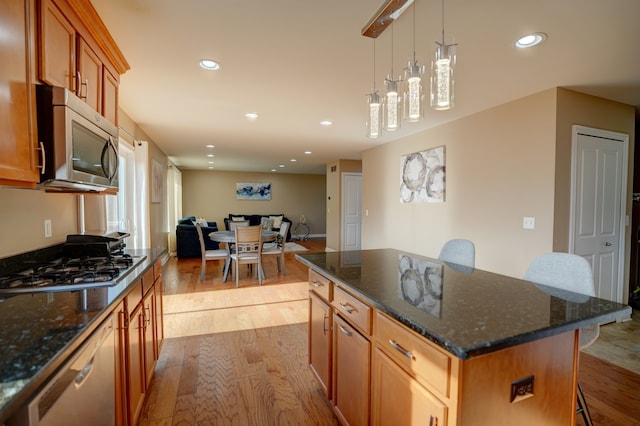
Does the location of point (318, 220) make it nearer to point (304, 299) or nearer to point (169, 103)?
point (304, 299)

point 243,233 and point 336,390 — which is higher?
point 243,233

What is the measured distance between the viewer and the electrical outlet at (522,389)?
978 mm

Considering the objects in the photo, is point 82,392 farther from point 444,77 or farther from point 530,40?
point 530,40

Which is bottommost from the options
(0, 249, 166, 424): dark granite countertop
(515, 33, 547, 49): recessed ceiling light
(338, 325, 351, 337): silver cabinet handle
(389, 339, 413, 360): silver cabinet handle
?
(338, 325, 351, 337): silver cabinet handle

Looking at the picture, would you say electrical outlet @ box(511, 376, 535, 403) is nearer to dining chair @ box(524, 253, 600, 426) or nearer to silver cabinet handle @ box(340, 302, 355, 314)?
dining chair @ box(524, 253, 600, 426)

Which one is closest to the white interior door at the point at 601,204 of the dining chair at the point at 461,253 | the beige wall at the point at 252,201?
the dining chair at the point at 461,253

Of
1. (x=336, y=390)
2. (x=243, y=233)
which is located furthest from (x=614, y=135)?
(x=243, y=233)

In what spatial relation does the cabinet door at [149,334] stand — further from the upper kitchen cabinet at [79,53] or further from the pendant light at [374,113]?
the pendant light at [374,113]

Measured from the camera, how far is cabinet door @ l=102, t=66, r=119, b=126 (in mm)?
1997

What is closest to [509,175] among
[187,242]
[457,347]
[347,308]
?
[347,308]

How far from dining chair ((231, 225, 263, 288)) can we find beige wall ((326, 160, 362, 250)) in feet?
10.3

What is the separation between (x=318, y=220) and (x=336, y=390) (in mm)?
9458

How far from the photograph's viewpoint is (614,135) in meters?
3.18

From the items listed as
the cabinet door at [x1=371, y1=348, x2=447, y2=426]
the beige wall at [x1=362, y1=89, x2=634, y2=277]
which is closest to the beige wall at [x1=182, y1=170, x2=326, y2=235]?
the beige wall at [x1=362, y1=89, x2=634, y2=277]
